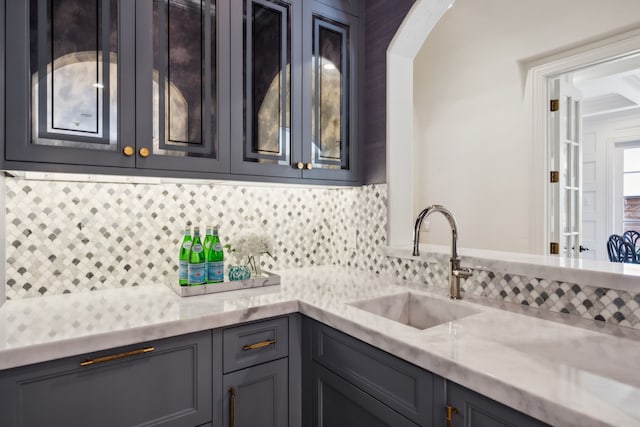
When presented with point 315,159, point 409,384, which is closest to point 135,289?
point 315,159

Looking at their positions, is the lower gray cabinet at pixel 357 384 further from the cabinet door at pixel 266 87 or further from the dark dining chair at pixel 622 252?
the dark dining chair at pixel 622 252

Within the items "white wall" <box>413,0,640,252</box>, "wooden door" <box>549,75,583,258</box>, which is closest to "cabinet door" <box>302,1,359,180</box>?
"white wall" <box>413,0,640,252</box>

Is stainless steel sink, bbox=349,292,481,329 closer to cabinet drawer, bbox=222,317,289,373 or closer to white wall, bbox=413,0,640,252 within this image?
cabinet drawer, bbox=222,317,289,373

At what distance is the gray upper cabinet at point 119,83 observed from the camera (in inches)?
48.0

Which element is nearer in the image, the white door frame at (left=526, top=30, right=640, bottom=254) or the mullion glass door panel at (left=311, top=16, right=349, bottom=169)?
the mullion glass door panel at (left=311, top=16, right=349, bottom=169)

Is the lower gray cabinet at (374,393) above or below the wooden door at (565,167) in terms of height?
below

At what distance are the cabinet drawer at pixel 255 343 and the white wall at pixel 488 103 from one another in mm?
2160

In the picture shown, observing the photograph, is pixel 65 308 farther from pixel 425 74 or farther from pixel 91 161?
pixel 425 74

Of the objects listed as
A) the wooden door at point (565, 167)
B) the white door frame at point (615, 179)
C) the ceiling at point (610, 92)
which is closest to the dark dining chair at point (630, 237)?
the white door frame at point (615, 179)

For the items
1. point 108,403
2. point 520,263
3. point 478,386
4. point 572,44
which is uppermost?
point 572,44

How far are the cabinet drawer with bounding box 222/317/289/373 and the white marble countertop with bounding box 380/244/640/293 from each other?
74cm

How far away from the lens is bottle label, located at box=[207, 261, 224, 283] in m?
1.62

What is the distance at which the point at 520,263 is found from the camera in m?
1.36

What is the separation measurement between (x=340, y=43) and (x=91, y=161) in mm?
1333
